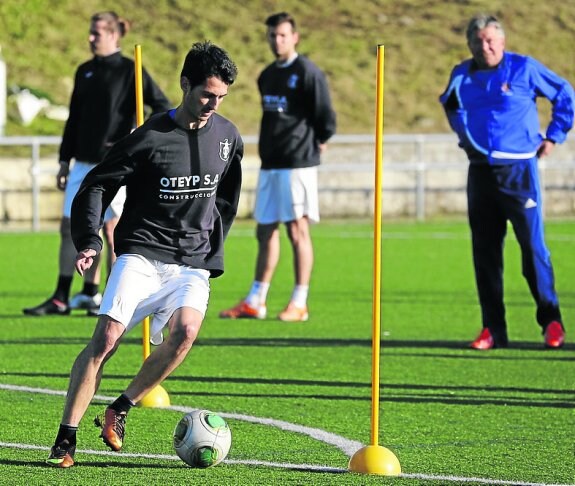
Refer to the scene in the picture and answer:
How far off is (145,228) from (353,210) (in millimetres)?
20834

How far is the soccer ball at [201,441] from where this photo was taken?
664 centimetres

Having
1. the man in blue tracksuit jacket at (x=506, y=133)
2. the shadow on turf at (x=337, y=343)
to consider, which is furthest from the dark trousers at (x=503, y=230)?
the shadow on turf at (x=337, y=343)

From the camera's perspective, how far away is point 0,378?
938 cm

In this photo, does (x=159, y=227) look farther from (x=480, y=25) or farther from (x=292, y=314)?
(x=292, y=314)

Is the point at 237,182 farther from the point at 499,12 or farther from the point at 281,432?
the point at 499,12

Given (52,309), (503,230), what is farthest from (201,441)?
(52,309)

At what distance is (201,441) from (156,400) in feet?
5.80

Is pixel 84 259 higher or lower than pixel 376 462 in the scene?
higher

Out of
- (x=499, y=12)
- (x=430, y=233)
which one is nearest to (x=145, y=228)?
(x=430, y=233)

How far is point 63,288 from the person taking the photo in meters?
12.8

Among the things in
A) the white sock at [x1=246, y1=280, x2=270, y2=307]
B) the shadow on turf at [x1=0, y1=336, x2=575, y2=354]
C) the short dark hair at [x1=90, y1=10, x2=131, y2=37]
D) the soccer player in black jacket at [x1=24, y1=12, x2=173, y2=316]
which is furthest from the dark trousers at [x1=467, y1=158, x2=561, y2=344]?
the short dark hair at [x1=90, y1=10, x2=131, y2=37]

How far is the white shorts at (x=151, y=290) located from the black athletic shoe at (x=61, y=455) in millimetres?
589

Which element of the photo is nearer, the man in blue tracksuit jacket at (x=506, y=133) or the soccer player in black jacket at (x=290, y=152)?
the man in blue tracksuit jacket at (x=506, y=133)

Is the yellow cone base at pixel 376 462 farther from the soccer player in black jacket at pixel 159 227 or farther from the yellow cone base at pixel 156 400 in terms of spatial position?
the yellow cone base at pixel 156 400
